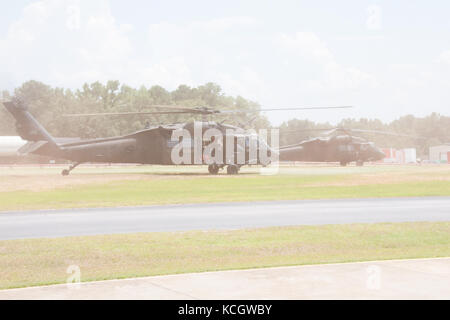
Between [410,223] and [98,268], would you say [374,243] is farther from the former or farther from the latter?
[98,268]

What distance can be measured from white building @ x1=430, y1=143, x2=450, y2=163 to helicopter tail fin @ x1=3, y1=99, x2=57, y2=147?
9153cm

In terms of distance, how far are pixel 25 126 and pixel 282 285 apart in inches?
1603

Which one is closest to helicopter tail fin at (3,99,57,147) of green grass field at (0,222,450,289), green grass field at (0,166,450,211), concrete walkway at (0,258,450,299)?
green grass field at (0,166,450,211)

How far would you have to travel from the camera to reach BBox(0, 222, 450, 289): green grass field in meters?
10.4

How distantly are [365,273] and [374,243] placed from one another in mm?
4862

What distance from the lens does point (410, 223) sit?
16.9 metres

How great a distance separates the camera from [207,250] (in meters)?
12.6

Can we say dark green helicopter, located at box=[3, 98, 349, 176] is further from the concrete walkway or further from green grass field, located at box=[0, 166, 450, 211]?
the concrete walkway

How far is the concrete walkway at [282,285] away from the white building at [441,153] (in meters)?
114

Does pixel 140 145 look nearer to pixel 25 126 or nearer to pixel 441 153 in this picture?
pixel 25 126

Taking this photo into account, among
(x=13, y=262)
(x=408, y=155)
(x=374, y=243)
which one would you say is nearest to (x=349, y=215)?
(x=374, y=243)

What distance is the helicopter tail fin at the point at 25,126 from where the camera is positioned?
4456cm

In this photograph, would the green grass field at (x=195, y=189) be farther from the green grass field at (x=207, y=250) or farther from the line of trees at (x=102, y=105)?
the line of trees at (x=102, y=105)

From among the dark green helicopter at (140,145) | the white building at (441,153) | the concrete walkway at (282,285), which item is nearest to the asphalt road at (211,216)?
the concrete walkway at (282,285)
